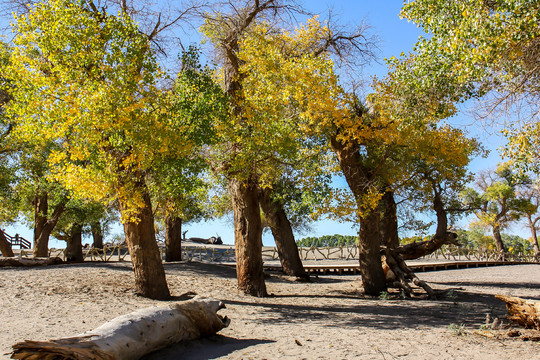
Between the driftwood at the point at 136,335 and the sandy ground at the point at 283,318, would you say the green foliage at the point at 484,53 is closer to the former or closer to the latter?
the sandy ground at the point at 283,318

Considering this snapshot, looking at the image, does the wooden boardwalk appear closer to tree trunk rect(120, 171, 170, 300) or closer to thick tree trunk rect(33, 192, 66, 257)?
thick tree trunk rect(33, 192, 66, 257)

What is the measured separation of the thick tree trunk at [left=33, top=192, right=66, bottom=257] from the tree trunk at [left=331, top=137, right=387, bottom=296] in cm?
1425

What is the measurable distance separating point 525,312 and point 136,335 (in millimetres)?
6820

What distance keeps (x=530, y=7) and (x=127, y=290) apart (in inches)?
427

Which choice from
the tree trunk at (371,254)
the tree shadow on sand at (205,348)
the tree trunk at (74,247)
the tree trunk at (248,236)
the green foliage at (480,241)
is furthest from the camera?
the green foliage at (480,241)

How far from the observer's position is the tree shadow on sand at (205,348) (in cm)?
623

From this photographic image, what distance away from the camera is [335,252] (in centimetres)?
3969

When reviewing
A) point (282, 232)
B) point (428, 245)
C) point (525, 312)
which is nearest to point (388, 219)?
point (428, 245)

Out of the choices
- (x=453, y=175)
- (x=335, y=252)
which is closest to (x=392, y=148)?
(x=453, y=175)

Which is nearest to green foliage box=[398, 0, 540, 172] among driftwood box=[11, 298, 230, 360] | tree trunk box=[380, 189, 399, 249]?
driftwood box=[11, 298, 230, 360]

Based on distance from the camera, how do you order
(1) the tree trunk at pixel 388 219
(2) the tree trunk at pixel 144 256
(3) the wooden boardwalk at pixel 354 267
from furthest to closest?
(3) the wooden boardwalk at pixel 354 267 < (1) the tree trunk at pixel 388 219 < (2) the tree trunk at pixel 144 256

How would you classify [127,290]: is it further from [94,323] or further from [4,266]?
[4,266]

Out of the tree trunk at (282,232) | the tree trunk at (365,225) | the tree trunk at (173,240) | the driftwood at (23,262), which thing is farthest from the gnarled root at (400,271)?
the driftwood at (23,262)

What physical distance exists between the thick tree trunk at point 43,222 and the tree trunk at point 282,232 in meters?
10.1
